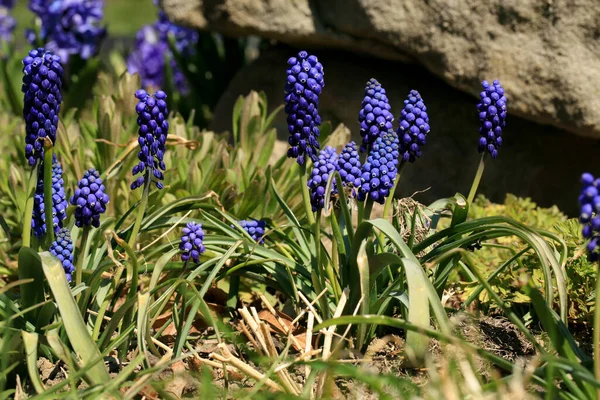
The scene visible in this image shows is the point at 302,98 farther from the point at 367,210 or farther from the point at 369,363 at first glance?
the point at 369,363

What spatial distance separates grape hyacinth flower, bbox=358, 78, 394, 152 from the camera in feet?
8.50

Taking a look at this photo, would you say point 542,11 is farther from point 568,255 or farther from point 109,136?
point 109,136

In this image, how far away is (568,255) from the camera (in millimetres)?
2908

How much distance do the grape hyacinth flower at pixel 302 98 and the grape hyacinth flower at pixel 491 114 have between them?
55 cm

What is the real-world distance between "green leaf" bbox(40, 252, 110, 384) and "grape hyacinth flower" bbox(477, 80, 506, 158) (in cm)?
142

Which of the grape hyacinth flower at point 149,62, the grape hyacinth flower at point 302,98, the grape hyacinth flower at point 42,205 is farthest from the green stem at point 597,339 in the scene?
the grape hyacinth flower at point 149,62

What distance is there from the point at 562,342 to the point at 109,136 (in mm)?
2565

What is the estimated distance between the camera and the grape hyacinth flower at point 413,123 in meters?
2.57

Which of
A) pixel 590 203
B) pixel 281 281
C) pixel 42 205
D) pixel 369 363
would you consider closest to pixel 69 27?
pixel 42 205

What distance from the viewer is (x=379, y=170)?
250 cm

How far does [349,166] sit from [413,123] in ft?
0.86

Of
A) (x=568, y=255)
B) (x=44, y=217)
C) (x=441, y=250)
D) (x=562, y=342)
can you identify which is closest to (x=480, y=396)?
(x=562, y=342)

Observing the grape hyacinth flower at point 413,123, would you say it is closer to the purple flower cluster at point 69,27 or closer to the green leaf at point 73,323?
the green leaf at point 73,323

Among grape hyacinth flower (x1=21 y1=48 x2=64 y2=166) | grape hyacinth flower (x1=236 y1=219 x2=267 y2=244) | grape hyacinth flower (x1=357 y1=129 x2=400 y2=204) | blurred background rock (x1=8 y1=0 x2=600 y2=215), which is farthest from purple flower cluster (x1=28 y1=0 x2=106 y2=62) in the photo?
grape hyacinth flower (x1=357 y1=129 x2=400 y2=204)
